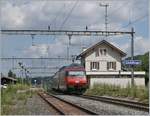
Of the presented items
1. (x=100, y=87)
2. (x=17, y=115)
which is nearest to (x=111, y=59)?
(x=100, y=87)

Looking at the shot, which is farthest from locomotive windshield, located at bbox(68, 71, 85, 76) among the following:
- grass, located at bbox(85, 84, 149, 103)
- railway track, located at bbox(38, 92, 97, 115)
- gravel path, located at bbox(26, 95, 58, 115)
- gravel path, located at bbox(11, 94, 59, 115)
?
gravel path, located at bbox(11, 94, 59, 115)

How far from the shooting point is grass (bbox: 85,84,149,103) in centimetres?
3193

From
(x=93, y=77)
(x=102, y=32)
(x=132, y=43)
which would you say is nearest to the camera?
(x=132, y=43)

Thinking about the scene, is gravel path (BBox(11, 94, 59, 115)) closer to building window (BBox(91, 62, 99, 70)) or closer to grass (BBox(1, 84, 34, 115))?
grass (BBox(1, 84, 34, 115))

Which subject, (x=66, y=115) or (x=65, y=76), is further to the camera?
(x=65, y=76)

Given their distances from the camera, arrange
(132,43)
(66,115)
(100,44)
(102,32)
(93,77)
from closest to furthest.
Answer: (66,115) → (132,43) → (102,32) → (93,77) → (100,44)

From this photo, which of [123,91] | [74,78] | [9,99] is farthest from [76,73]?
[9,99]

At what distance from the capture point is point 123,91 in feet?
138

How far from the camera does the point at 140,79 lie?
241 ft

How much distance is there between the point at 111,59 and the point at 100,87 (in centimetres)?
3022

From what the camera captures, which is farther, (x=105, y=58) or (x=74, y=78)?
(x=105, y=58)

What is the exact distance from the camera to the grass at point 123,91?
31.9 meters

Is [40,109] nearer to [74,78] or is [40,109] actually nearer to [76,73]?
[74,78]

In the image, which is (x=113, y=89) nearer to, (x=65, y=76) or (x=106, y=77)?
(x=65, y=76)
